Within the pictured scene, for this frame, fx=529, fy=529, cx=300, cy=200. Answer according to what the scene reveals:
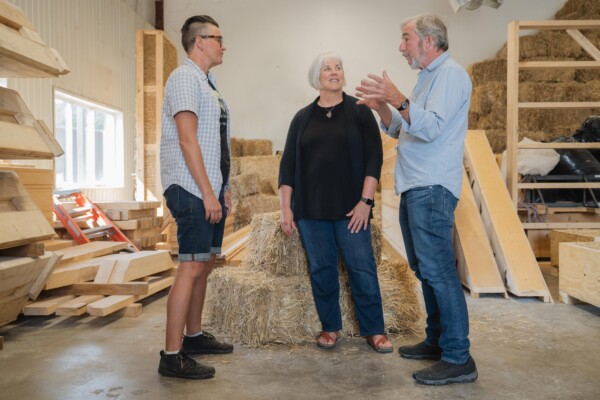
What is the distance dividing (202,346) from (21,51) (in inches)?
65.0

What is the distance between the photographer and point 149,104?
23.7 ft

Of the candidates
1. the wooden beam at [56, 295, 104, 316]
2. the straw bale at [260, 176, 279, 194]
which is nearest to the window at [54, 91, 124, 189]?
the straw bale at [260, 176, 279, 194]

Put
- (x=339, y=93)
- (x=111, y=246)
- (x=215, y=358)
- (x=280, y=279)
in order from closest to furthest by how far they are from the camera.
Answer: (x=215, y=358) → (x=339, y=93) → (x=280, y=279) → (x=111, y=246)

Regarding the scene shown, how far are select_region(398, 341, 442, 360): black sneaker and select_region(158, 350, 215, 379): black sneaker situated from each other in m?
0.92

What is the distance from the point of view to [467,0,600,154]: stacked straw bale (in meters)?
8.21

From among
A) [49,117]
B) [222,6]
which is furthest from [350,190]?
[222,6]

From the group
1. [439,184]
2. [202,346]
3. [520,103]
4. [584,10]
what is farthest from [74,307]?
[584,10]

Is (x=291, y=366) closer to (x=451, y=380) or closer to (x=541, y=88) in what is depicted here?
(x=451, y=380)

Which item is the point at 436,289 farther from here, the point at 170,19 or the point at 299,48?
the point at 170,19

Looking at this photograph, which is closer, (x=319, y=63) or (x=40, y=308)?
(x=319, y=63)

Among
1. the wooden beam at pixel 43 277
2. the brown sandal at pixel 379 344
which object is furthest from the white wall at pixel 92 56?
the brown sandal at pixel 379 344

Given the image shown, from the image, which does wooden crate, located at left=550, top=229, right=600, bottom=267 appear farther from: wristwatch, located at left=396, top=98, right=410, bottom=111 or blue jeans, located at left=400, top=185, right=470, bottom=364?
wristwatch, located at left=396, top=98, right=410, bottom=111

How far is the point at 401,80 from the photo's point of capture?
9.48 metres

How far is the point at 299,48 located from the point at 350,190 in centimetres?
769
